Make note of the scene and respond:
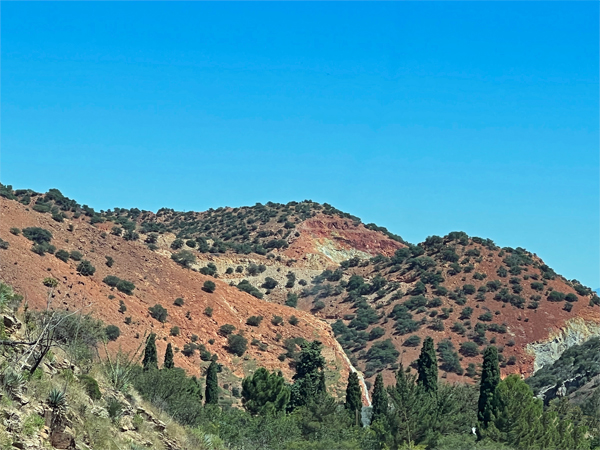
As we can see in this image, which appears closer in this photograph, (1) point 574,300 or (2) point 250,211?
(1) point 574,300

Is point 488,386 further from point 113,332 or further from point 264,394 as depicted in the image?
point 113,332

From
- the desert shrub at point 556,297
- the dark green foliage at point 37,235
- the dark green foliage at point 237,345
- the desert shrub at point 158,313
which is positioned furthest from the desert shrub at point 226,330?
the desert shrub at point 556,297

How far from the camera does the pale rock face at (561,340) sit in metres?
85.3

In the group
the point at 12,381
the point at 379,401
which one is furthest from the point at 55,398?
the point at 379,401

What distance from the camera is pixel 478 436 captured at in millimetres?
37719

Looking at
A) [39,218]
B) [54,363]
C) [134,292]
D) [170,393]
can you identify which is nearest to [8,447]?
[54,363]

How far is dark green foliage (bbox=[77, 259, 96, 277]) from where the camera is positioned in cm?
Answer: 6219

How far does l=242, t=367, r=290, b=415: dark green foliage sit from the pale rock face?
47522mm

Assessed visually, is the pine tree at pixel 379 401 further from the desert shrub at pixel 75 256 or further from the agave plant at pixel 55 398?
the desert shrub at pixel 75 256

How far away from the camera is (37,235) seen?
63281 millimetres

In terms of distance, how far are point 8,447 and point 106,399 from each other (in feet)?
18.9

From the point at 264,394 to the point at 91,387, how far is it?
29.1 metres

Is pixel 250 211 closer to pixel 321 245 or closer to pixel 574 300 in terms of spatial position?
pixel 321 245

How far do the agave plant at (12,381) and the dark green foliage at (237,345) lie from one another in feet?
174
